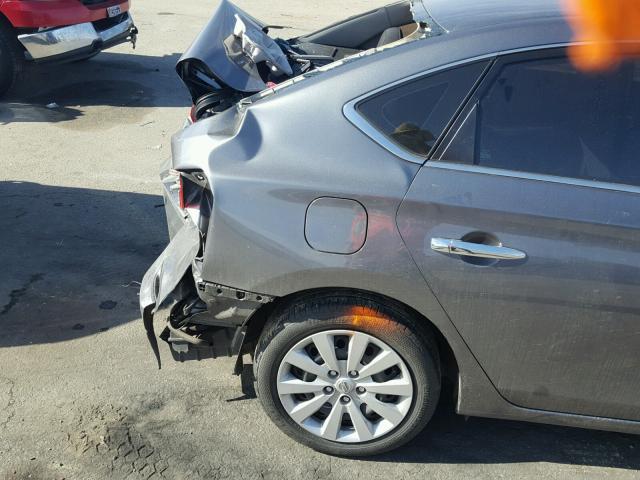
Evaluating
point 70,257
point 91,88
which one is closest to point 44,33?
point 91,88

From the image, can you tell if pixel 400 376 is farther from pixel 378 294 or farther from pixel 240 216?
pixel 240 216

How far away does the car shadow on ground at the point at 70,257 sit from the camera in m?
4.41

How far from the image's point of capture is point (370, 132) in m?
3.05

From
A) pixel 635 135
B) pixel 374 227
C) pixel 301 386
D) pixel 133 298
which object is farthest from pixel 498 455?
pixel 133 298

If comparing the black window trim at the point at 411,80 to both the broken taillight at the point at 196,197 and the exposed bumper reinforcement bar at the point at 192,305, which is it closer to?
the broken taillight at the point at 196,197

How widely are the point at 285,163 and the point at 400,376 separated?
Result: 98 centimetres

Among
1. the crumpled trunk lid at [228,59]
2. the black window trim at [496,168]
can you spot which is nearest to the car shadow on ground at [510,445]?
the black window trim at [496,168]

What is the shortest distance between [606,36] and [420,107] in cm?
73

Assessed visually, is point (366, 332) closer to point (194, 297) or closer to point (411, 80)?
point (194, 297)

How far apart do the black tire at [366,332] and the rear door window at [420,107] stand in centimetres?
64

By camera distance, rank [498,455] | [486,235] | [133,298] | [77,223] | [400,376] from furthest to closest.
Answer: [77,223], [133,298], [498,455], [400,376], [486,235]

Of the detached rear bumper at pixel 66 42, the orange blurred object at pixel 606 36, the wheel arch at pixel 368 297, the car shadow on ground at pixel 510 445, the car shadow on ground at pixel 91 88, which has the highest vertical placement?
the orange blurred object at pixel 606 36

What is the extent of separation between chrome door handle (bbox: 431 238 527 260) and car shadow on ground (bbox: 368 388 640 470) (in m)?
0.93

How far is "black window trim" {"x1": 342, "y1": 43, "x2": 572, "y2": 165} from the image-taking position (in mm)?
2986
